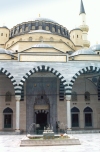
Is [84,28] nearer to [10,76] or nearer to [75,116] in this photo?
[75,116]

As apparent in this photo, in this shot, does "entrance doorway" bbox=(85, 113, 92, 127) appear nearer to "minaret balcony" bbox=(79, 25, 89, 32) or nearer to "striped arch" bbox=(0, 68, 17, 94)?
"striped arch" bbox=(0, 68, 17, 94)

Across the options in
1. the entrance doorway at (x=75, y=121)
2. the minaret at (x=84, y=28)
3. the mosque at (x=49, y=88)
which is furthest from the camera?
the minaret at (x=84, y=28)

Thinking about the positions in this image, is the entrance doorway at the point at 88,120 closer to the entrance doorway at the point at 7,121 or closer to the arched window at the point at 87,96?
the arched window at the point at 87,96

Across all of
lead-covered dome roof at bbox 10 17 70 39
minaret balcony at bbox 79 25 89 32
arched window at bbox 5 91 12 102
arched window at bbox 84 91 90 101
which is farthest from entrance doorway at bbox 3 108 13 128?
minaret balcony at bbox 79 25 89 32

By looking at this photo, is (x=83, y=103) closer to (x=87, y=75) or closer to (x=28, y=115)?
(x=87, y=75)

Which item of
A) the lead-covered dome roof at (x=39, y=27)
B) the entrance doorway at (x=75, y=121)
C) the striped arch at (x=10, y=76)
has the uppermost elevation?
the lead-covered dome roof at (x=39, y=27)

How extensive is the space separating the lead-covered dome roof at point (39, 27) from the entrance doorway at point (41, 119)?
9.51m

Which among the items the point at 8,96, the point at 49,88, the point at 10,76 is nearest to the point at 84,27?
the point at 49,88

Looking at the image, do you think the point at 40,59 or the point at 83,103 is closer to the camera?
the point at 40,59

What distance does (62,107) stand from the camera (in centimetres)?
1928

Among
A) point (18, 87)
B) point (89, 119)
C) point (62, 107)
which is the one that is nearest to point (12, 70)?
point (18, 87)

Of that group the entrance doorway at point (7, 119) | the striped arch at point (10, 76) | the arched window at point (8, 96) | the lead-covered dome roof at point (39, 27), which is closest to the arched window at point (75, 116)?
the entrance doorway at point (7, 119)

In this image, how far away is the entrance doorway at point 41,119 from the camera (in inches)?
741

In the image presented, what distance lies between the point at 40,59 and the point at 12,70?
2241 mm
